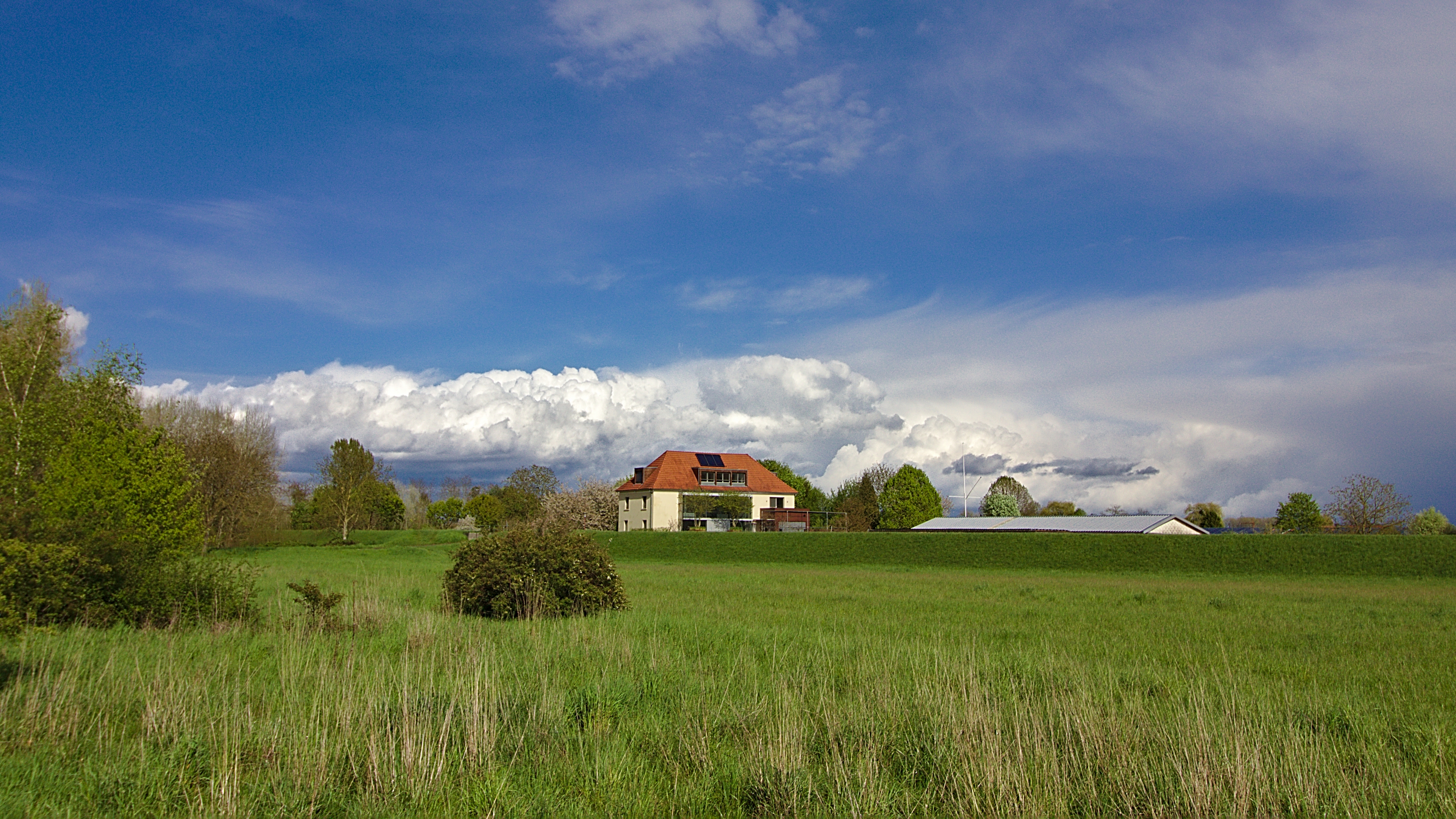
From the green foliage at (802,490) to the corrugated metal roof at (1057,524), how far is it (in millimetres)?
16214

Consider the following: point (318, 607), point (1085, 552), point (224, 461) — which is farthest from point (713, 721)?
point (224, 461)

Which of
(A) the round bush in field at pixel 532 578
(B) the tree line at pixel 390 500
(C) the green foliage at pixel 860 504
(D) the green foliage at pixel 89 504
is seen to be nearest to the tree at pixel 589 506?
(B) the tree line at pixel 390 500

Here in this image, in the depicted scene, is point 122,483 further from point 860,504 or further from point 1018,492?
point 1018,492

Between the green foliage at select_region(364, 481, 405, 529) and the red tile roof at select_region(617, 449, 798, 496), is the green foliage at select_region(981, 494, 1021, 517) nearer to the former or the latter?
the red tile roof at select_region(617, 449, 798, 496)

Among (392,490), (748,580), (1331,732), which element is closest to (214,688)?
(1331,732)

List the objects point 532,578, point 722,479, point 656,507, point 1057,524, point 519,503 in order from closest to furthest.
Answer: point 532,578, point 1057,524, point 519,503, point 656,507, point 722,479

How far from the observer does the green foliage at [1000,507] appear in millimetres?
90312

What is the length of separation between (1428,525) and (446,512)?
319ft

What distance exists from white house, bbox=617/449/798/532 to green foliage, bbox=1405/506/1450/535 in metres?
49.6

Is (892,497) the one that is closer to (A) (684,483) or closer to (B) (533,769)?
(A) (684,483)

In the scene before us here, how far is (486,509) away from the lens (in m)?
80.1

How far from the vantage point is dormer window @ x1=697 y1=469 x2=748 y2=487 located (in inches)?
3145

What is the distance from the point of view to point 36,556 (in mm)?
10859

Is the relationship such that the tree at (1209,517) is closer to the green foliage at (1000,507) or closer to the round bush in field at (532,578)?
the green foliage at (1000,507)
